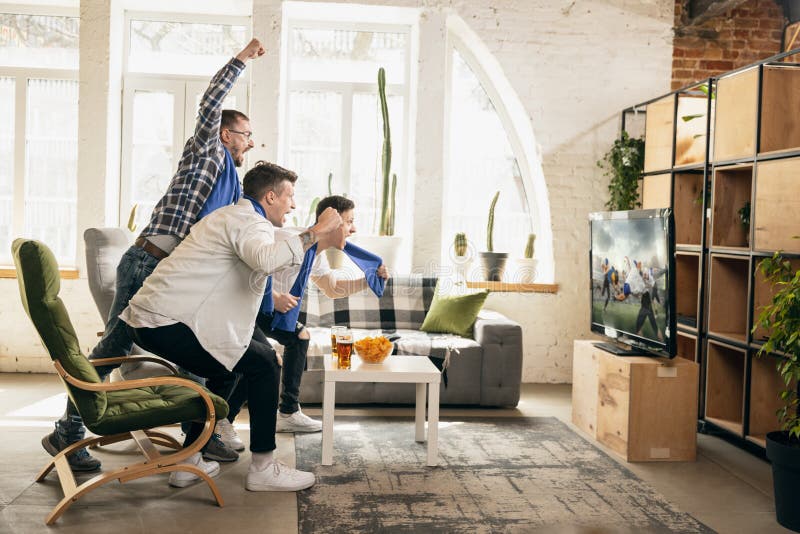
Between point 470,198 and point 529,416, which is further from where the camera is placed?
point 470,198

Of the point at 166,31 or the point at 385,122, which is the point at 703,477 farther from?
the point at 166,31

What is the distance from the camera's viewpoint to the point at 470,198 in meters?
6.16

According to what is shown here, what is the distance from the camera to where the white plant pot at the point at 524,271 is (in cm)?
579

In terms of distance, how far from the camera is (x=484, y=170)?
243 inches

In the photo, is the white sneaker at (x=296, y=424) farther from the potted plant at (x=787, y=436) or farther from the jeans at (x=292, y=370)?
the potted plant at (x=787, y=436)

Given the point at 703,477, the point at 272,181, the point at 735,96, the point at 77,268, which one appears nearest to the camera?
the point at 272,181

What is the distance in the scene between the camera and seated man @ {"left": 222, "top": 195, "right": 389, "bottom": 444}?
12.1ft

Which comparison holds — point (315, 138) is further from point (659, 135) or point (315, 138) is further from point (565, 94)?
point (659, 135)

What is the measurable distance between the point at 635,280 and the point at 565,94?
7.33ft

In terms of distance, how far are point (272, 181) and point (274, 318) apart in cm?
83

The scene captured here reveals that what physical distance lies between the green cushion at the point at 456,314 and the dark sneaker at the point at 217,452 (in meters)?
1.87

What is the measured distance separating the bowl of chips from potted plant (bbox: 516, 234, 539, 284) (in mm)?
2293

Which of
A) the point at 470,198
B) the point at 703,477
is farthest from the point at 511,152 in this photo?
the point at 703,477

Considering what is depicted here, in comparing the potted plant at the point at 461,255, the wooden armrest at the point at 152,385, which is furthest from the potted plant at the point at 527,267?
the wooden armrest at the point at 152,385
